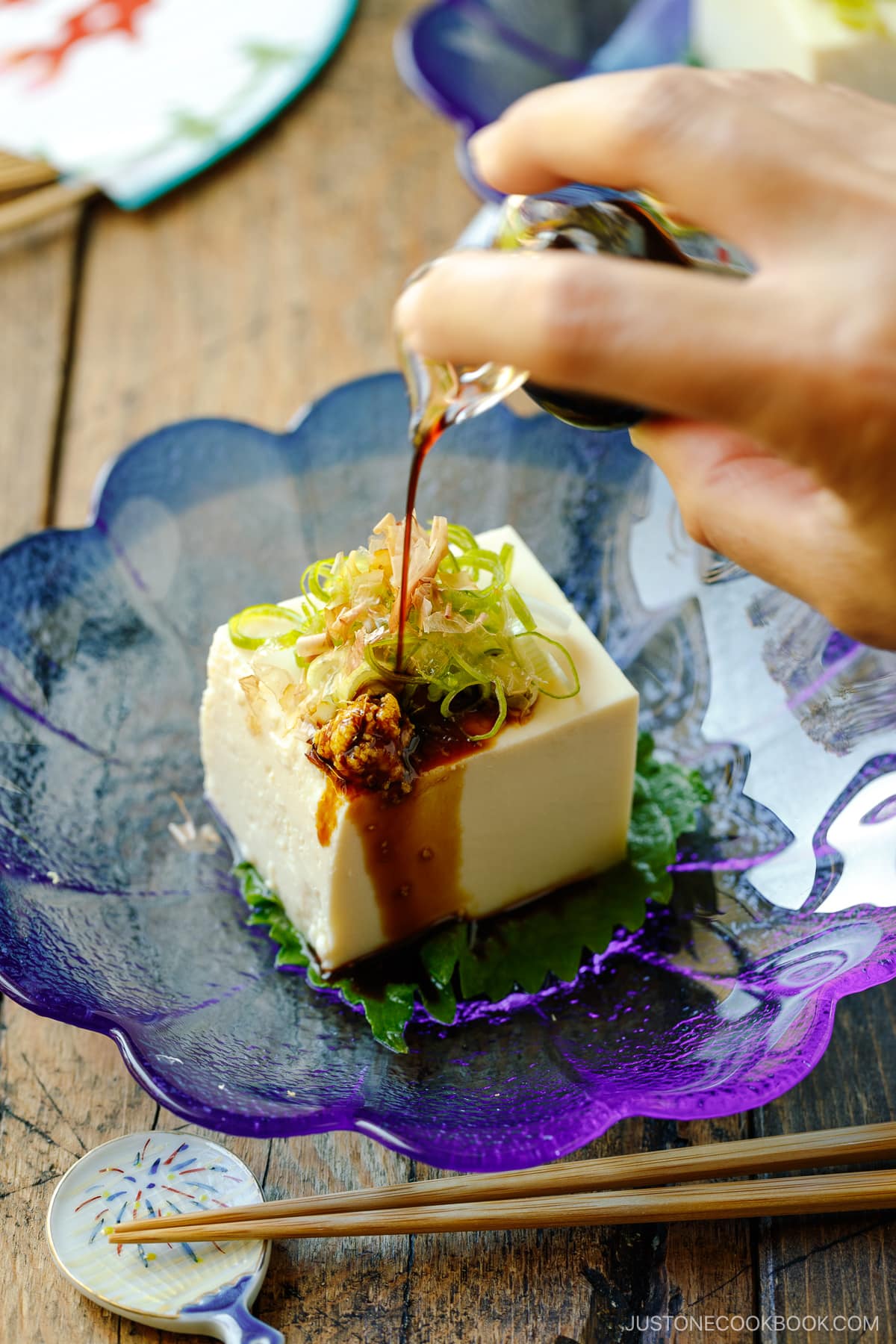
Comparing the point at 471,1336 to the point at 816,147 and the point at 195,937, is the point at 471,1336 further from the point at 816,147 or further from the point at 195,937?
the point at 816,147

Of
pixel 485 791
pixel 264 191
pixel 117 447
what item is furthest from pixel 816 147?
pixel 264 191

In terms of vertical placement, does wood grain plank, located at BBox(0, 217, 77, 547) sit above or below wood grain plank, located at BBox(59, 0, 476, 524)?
above

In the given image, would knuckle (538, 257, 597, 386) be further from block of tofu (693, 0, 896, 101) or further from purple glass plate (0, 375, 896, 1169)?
block of tofu (693, 0, 896, 101)

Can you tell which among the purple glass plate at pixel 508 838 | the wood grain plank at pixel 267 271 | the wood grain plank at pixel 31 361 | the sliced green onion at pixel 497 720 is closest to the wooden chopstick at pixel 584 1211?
the purple glass plate at pixel 508 838

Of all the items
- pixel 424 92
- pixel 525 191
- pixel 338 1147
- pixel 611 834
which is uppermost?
pixel 525 191

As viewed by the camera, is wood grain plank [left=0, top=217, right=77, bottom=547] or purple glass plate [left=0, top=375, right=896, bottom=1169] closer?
purple glass plate [left=0, top=375, right=896, bottom=1169]

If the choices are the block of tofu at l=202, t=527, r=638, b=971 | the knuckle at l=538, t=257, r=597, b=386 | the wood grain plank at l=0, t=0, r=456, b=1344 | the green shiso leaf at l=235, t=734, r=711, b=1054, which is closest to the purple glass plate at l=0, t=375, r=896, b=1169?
the green shiso leaf at l=235, t=734, r=711, b=1054

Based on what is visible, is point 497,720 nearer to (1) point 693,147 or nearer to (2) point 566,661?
(2) point 566,661
